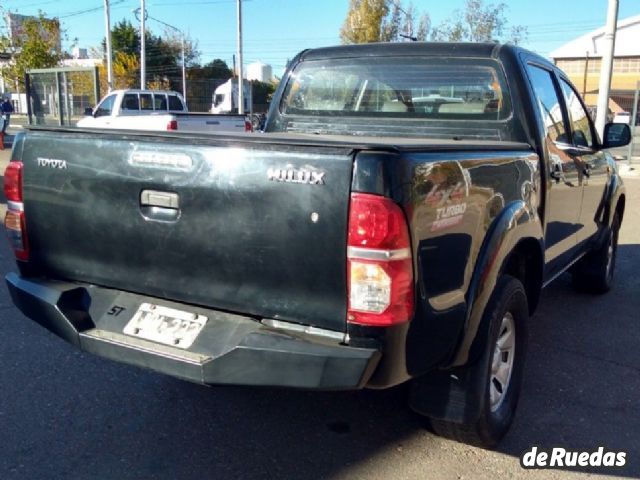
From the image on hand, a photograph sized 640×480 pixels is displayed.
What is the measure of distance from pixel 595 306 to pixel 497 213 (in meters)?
3.15

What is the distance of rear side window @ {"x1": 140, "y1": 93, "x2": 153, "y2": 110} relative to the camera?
1886 cm

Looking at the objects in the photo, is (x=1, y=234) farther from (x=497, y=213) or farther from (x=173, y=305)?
(x=497, y=213)

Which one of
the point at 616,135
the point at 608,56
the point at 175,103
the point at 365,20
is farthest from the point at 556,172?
the point at 365,20

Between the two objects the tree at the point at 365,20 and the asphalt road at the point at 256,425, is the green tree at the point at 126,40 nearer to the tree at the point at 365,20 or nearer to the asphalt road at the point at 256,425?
the tree at the point at 365,20

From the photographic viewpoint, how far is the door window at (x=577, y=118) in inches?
181

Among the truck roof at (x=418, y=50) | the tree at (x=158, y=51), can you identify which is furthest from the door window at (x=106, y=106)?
the tree at (x=158, y=51)

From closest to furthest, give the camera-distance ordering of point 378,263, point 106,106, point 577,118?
point 378,263 → point 577,118 → point 106,106

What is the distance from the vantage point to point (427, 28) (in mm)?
33656

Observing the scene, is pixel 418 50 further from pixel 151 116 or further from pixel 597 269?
pixel 151 116

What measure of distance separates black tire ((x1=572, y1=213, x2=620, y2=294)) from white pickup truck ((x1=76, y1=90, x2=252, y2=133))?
25.3ft

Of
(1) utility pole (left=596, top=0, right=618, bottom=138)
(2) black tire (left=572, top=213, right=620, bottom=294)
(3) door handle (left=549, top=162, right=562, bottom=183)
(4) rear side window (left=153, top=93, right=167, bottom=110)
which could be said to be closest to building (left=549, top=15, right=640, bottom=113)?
(1) utility pole (left=596, top=0, right=618, bottom=138)

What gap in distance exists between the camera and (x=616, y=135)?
503 cm

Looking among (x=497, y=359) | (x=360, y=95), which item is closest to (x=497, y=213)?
(x=497, y=359)

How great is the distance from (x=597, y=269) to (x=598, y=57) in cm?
6042
